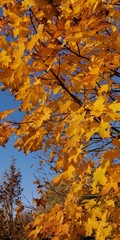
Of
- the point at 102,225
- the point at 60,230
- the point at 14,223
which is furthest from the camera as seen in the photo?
the point at 14,223

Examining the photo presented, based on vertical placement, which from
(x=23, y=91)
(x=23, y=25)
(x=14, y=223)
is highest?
(x=14, y=223)

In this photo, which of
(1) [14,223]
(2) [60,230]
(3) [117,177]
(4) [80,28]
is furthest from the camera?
(1) [14,223]

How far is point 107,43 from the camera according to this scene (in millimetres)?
1946

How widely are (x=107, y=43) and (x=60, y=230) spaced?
2145 mm

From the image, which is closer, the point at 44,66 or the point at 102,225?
the point at 44,66

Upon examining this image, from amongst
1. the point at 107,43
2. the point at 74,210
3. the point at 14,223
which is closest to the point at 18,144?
the point at 74,210

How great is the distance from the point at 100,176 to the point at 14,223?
11.8 m

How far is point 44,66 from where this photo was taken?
2.05 m

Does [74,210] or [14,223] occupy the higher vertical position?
[14,223]

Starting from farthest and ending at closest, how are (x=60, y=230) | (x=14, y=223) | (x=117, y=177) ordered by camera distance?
(x=14, y=223)
(x=60, y=230)
(x=117, y=177)

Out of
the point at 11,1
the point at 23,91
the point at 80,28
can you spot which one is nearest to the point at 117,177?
the point at 23,91

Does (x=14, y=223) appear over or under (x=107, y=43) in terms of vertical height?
over

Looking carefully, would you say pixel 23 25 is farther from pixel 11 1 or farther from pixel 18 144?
pixel 18 144

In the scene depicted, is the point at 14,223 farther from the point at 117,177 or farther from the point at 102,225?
the point at 117,177
